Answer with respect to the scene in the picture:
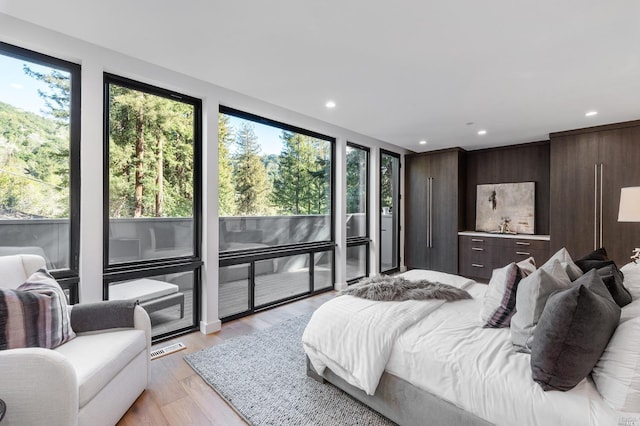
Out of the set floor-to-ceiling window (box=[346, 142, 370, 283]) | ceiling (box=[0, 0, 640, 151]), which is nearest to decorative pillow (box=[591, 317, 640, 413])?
ceiling (box=[0, 0, 640, 151])

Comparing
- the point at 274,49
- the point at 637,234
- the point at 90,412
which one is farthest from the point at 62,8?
the point at 637,234

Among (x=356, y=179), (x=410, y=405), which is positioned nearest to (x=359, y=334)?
(x=410, y=405)

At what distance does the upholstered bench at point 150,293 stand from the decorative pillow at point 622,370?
3.13m

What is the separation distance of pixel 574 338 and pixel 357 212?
398cm

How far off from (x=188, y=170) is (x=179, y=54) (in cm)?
→ 110

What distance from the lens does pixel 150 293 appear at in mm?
2867

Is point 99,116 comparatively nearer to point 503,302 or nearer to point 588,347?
point 503,302

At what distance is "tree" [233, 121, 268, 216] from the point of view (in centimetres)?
351

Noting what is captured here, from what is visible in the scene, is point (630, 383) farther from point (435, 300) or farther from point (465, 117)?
point (465, 117)

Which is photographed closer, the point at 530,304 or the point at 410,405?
the point at 530,304

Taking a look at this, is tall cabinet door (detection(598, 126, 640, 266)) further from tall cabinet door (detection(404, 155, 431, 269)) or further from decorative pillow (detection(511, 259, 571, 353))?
decorative pillow (detection(511, 259, 571, 353))

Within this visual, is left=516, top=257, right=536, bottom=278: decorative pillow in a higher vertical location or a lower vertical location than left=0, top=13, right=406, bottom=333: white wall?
lower

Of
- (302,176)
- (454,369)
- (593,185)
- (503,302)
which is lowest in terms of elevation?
(454,369)

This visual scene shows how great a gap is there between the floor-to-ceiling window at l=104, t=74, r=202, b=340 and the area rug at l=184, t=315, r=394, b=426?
72 cm
